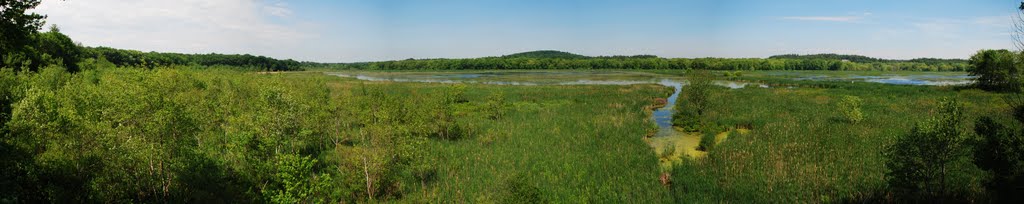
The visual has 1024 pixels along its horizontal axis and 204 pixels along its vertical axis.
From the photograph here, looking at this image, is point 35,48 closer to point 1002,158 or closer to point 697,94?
point 697,94

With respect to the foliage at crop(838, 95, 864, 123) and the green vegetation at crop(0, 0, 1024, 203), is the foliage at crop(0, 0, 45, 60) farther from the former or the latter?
the foliage at crop(838, 95, 864, 123)

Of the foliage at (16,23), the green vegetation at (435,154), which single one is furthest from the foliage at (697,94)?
the foliage at (16,23)

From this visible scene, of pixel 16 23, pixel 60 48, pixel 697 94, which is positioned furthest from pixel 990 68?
pixel 60 48

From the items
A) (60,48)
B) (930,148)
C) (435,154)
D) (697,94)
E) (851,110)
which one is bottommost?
(435,154)

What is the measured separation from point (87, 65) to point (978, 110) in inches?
4750

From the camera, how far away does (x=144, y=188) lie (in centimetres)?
1625

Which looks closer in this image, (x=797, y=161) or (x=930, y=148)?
(x=930, y=148)

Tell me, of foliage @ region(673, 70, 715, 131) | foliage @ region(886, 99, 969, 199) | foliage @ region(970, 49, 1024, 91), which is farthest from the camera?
foliage @ region(970, 49, 1024, 91)

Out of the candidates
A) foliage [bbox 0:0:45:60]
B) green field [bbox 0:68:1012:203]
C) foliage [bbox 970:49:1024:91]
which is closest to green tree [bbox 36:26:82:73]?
green field [bbox 0:68:1012:203]

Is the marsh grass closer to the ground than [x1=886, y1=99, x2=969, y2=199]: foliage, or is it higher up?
closer to the ground

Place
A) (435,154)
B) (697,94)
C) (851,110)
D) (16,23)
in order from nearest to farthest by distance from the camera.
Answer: (16,23), (435,154), (851,110), (697,94)

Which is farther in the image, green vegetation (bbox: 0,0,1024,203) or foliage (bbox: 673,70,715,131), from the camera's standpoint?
foliage (bbox: 673,70,715,131)

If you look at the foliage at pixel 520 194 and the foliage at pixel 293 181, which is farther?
the foliage at pixel 293 181

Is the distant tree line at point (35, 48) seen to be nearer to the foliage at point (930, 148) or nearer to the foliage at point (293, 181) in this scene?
the foliage at point (293, 181)
